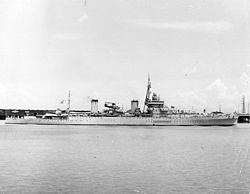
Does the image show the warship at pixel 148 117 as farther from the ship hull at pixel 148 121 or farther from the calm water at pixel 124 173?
the calm water at pixel 124 173

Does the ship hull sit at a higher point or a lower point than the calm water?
higher

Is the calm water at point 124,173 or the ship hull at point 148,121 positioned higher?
the ship hull at point 148,121

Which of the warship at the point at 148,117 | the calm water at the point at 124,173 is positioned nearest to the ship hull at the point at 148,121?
the warship at the point at 148,117

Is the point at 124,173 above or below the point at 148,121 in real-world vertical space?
below

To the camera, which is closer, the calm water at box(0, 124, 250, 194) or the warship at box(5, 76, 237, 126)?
the calm water at box(0, 124, 250, 194)

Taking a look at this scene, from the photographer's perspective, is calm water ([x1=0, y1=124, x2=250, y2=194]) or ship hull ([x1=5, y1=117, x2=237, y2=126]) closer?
calm water ([x1=0, y1=124, x2=250, y2=194])

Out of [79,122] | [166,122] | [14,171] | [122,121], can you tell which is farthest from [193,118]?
[14,171]

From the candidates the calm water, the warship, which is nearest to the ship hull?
the warship

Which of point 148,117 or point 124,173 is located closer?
point 124,173

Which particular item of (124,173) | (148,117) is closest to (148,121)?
(148,117)

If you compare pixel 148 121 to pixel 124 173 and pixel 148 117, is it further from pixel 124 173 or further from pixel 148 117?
pixel 124 173

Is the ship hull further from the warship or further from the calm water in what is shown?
the calm water

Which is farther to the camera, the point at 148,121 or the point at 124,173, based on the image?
the point at 148,121
